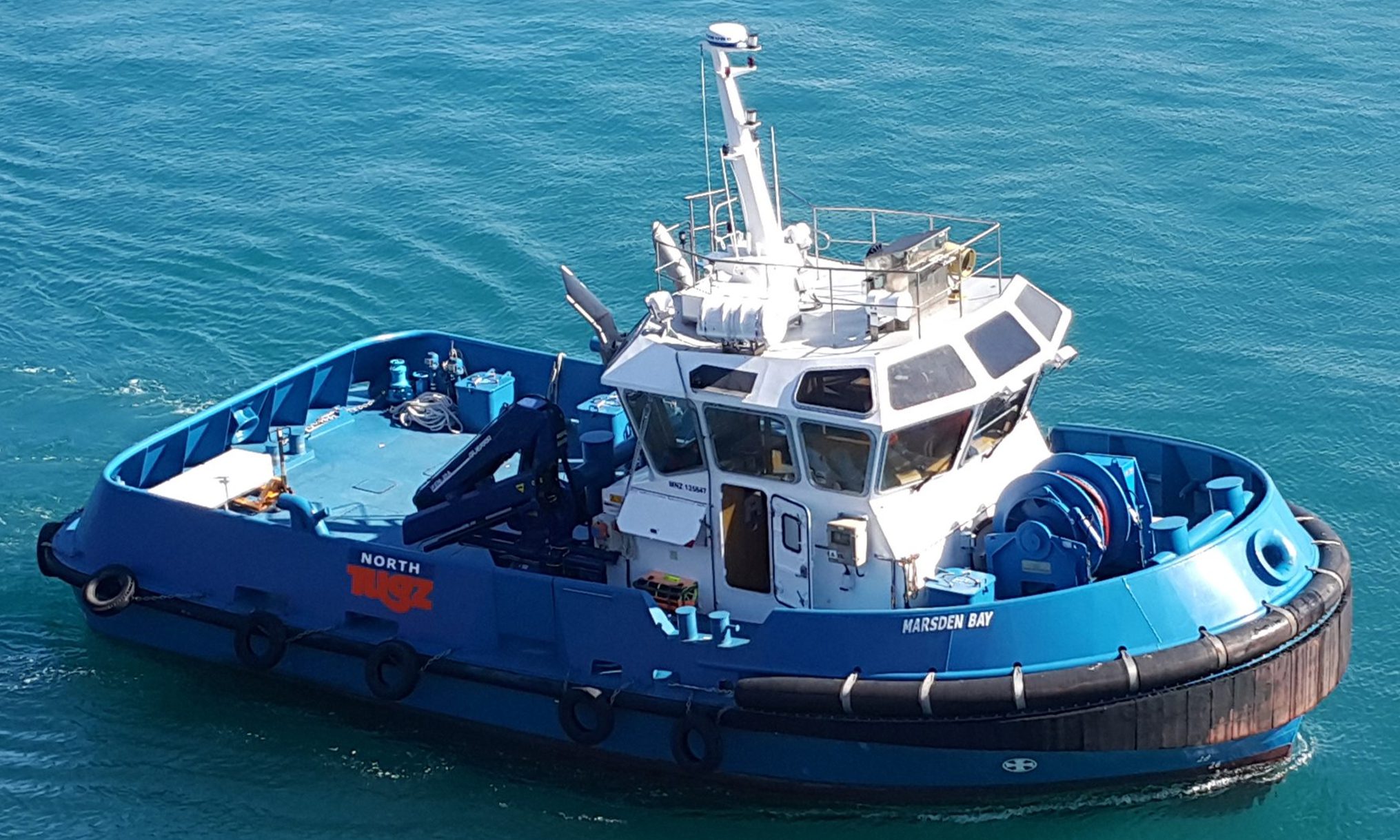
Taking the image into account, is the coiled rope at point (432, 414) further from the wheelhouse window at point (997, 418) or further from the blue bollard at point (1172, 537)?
the blue bollard at point (1172, 537)

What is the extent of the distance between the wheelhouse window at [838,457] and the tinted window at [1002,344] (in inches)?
36.6

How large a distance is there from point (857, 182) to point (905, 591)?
1101 cm

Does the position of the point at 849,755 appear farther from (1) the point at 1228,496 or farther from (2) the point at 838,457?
(1) the point at 1228,496

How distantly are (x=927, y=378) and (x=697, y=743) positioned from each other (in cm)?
282

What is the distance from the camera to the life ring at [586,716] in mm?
11289

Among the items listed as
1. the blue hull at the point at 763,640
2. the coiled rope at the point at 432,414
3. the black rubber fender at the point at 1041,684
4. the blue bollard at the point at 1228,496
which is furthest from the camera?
the coiled rope at the point at 432,414

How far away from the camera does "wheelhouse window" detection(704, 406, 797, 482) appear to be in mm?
10789

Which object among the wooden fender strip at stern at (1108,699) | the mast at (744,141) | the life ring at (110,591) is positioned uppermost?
the mast at (744,141)

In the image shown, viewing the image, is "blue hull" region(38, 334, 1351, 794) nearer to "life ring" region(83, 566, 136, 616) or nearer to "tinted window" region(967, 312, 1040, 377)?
"life ring" region(83, 566, 136, 616)

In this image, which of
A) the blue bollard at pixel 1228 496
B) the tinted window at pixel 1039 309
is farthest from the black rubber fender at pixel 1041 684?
the tinted window at pixel 1039 309

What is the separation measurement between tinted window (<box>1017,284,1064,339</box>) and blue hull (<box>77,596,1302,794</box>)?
8.83 ft

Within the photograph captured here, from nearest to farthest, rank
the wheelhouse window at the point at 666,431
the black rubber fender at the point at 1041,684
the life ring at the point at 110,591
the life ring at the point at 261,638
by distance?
1. the black rubber fender at the point at 1041,684
2. the wheelhouse window at the point at 666,431
3. the life ring at the point at 261,638
4. the life ring at the point at 110,591

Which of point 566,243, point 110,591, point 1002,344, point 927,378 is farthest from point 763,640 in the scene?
point 566,243

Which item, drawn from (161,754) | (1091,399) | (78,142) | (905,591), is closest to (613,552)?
(905,591)
